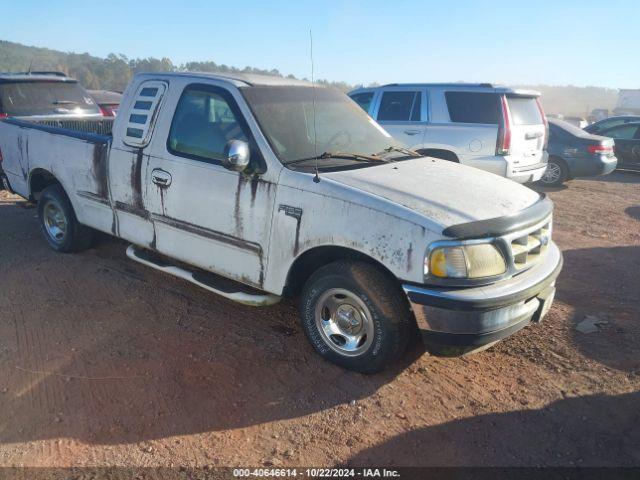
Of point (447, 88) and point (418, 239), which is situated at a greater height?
point (447, 88)

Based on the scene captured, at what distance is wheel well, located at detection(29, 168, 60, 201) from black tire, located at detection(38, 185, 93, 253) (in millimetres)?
136

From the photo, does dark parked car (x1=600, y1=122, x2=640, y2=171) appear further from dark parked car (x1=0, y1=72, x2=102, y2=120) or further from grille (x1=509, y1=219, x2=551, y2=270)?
dark parked car (x1=0, y1=72, x2=102, y2=120)

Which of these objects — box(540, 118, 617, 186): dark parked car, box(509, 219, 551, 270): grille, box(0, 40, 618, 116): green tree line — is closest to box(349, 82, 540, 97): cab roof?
box(540, 118, 617, 186): dark parked car

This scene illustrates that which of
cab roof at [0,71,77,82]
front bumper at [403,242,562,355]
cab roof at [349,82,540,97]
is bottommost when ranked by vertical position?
front bumper at [403,242,562,355]

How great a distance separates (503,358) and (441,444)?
3.73ft

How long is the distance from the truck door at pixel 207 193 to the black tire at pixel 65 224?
152 centimetres

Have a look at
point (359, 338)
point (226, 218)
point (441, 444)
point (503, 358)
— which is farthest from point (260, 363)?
point (503, 358)

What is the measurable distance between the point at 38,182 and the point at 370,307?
447cm

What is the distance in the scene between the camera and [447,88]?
8.22m

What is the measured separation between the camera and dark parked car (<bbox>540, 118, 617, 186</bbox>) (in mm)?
10602

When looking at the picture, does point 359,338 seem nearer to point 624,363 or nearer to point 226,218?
point 226,218

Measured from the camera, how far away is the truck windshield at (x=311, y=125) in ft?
12.4

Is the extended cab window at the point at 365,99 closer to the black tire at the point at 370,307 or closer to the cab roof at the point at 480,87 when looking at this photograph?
the cab roof at the point at 480,87

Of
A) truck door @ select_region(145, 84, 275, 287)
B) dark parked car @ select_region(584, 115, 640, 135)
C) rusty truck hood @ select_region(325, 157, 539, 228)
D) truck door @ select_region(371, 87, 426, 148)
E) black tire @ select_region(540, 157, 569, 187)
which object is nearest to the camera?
rusty truck hood @ select_region(325, 157, 539, 228)
